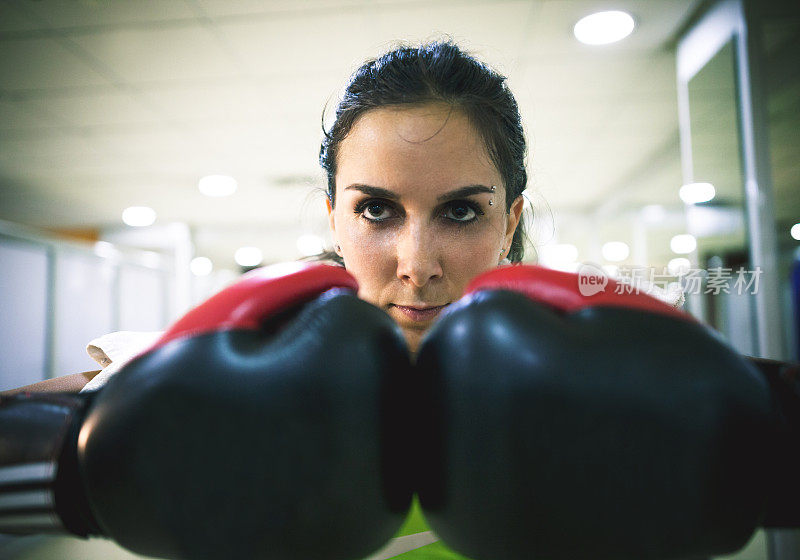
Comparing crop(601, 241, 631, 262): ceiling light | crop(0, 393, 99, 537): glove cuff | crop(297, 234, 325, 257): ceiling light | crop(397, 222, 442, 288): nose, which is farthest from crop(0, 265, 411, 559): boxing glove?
crop(601, 241, 631, 262): ceiling light

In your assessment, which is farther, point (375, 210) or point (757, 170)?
point (757, 170)

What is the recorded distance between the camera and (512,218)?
944 mm

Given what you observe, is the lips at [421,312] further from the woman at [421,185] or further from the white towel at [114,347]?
the white towel at [114,347]

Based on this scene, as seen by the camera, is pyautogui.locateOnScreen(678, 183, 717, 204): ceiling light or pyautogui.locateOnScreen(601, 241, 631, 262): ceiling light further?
pyautogui.locateOnScreen(601, 241, 631, 262): ceiling light

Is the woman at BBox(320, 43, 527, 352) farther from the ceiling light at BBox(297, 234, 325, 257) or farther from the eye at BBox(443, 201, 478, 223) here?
the ceiling light at BBox(297, 234, 325, 257)

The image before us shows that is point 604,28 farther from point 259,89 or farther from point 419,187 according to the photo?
point 419,187

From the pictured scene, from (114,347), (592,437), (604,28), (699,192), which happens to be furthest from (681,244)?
(592,437)

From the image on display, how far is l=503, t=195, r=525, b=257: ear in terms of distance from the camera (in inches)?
36.3

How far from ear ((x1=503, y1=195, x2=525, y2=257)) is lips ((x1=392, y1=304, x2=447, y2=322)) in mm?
233

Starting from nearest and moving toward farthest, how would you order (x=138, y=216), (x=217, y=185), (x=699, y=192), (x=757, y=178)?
1. (x=757, y=178)
2. (x=699, y=192)
3. (x=217, y=185)
4. (x=138, y=216)

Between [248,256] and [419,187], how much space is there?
7.98 meters

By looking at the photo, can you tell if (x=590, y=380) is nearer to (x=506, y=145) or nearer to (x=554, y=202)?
(x=506, y=145)

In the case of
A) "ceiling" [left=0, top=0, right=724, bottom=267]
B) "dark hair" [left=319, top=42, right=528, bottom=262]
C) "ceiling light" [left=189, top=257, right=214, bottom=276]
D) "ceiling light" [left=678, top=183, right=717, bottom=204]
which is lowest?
"dark hair" [left=319, top=42, right=528, bottom=262]

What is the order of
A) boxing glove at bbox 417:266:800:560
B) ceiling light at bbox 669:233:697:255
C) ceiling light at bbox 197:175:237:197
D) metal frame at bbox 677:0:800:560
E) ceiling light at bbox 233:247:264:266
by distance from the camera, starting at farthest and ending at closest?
ceiling light at bbox 233:247:264:266 → ceiling light at bbox 669:233:697:255 → ceiling light at bbox 197:175:237:197 → metal frame at bbox 677:0:800:560 → boxing glove at bbox 417:266:800:560
